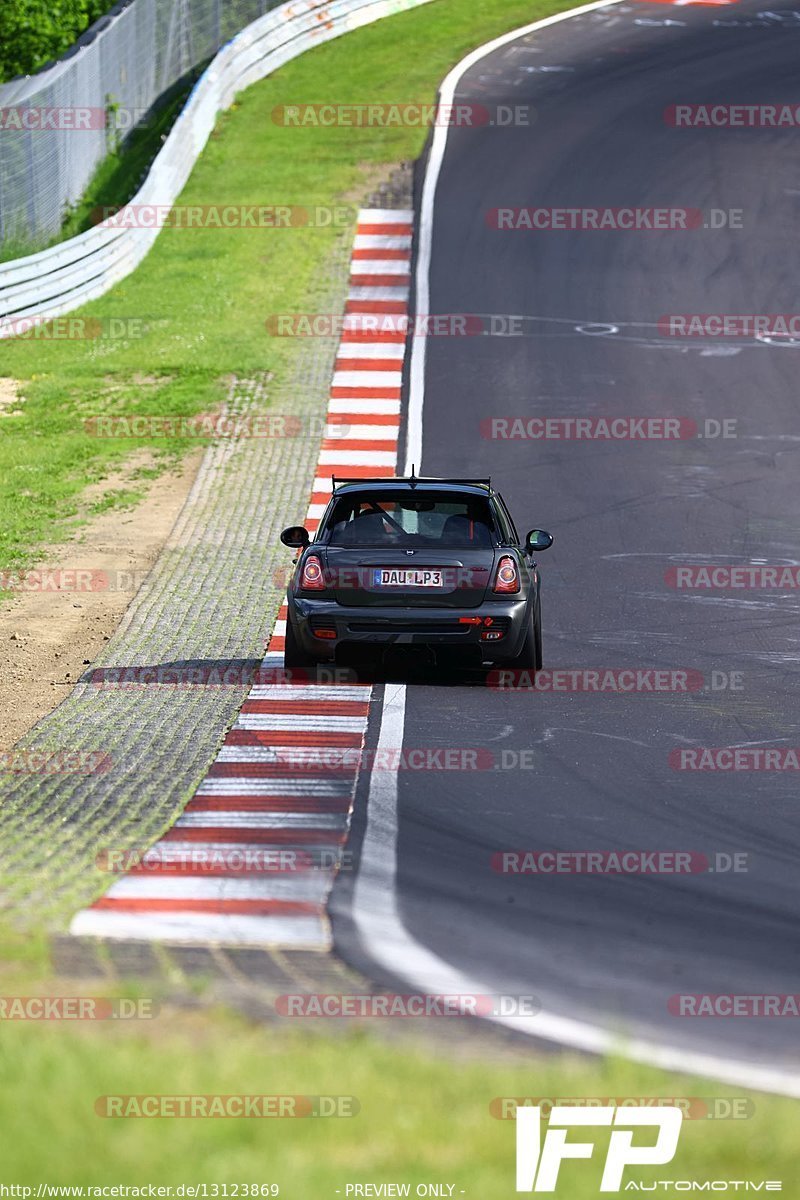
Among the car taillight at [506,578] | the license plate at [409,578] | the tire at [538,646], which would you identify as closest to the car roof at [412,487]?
the car taillight at [506,578]

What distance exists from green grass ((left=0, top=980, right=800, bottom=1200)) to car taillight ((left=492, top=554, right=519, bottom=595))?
6855mm

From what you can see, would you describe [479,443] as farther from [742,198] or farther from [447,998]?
[447,998]

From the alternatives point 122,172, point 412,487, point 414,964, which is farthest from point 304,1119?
point 122,172

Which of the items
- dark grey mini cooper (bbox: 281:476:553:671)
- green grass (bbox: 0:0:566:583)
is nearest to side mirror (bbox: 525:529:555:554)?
dark grey mini cooper (bbox: 281:476:553:671)

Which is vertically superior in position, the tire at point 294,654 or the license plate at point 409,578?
the license plate at point 409,578

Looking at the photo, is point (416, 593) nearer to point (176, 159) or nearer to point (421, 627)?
point (421, 627)

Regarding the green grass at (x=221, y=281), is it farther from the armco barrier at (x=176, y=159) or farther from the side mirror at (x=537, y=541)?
the side mirror at (x=537, y=541)

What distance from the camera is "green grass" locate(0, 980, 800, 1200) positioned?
4641 mm

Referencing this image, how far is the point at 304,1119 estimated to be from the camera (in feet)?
16.3

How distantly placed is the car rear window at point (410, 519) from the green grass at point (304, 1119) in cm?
727

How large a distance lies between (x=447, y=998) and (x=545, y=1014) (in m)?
0.34

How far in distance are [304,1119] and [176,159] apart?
27558mm

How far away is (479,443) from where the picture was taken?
2091cm

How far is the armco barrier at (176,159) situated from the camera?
2466 centimetres
